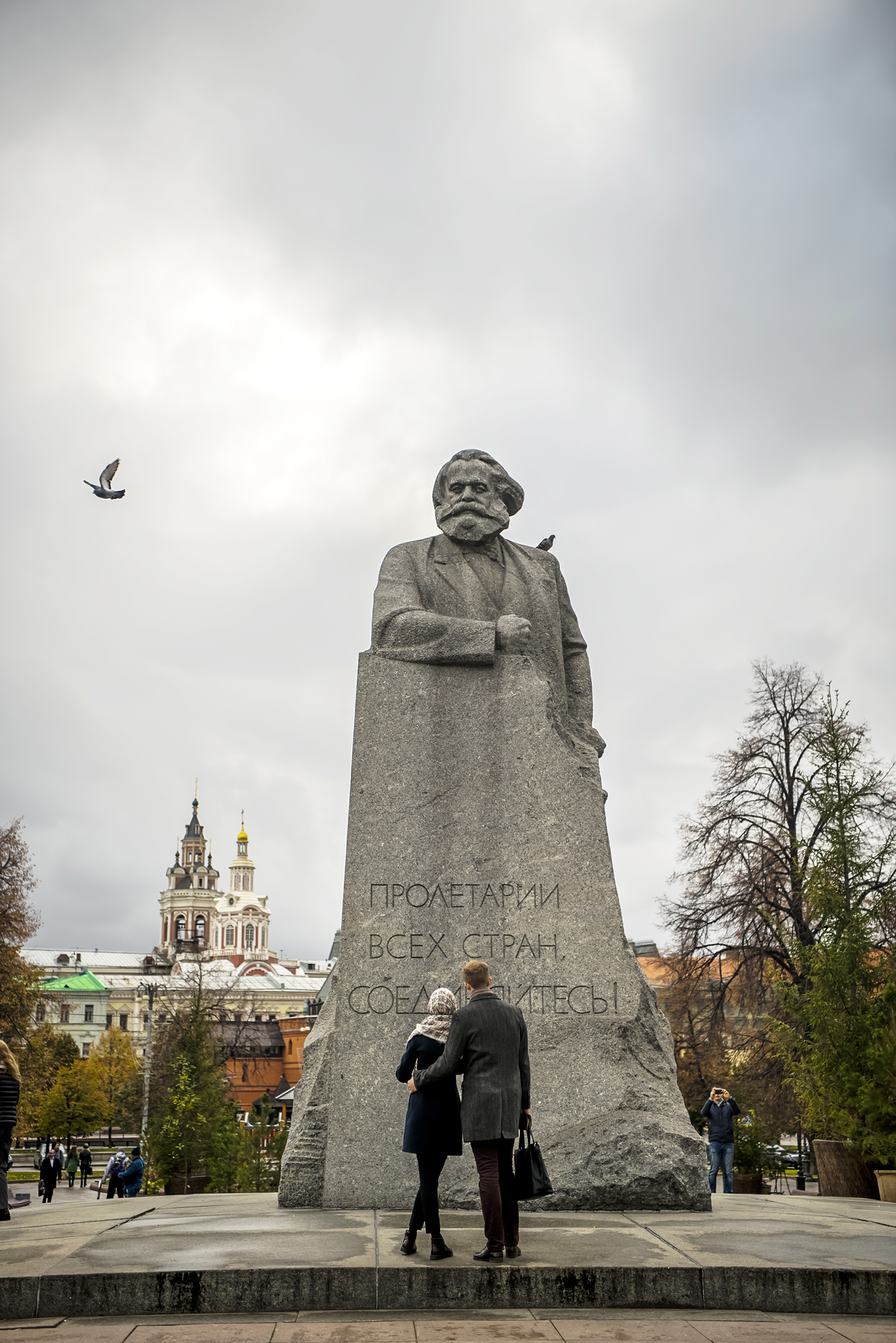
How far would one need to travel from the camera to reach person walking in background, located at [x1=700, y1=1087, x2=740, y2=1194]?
1438 centimetres

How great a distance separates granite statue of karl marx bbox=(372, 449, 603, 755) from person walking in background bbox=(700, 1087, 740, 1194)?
6.92 meters

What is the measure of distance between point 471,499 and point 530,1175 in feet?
18.4

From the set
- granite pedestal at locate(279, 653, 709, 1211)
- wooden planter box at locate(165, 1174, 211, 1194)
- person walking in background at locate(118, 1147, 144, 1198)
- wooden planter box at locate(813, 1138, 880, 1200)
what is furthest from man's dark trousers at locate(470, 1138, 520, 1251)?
wooden planter box at locate(165, 1174, 211, 1194)

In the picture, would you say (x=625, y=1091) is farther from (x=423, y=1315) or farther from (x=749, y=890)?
(x=749, y=890)

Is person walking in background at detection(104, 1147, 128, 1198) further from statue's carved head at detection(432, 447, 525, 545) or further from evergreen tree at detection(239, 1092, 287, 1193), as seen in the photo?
statue's carved head at detection(432, 447, 525, 545)

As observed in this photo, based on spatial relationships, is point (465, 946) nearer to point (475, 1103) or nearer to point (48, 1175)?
point (475, 1103)

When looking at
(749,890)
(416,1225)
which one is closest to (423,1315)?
(416,1225)

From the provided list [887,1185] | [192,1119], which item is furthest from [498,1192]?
[192,1119]

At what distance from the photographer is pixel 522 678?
29.5ft

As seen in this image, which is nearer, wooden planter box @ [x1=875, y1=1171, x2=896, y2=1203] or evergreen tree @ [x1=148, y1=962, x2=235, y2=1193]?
wooden planter box @ [x1=875, y1=1171, x2=896, y2=1203]

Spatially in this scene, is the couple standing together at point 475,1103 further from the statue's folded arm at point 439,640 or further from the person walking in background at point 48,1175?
the person walking in background at point 48,1175

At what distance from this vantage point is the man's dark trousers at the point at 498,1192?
556 centimetres

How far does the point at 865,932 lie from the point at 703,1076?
18838 millimetres

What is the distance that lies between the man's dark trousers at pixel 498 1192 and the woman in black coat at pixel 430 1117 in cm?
24
